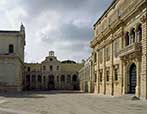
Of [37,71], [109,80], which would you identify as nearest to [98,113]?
[109,80]

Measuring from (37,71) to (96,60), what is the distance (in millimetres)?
56961

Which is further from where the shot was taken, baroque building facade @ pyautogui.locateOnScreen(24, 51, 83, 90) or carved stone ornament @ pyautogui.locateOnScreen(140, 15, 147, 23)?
baroque building facade @ pyautogui.locateOnScreen(24, 51, 83, 90)

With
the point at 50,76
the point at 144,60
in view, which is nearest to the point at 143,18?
the point at 144,60

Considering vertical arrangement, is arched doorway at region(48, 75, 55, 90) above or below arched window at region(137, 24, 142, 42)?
below

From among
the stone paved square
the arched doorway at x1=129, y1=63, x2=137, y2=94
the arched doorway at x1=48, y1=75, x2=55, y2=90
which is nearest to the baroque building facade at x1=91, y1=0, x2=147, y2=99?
the arched doorway at x1=129, y1=63, x2=137, y2=94

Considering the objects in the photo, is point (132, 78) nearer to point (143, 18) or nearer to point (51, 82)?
point (143, 18)

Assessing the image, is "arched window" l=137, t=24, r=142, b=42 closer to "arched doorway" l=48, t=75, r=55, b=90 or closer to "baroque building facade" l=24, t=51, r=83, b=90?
"baroque building facade" l=24, t=51, r=83, b=90

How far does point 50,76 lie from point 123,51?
263ft

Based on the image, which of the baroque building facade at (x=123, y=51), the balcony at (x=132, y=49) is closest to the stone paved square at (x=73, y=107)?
the baroque building facade at (x=123, y=51)

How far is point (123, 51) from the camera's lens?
40.1 metres

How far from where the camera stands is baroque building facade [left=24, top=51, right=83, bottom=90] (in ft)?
384

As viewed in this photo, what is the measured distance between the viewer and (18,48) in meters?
73.9

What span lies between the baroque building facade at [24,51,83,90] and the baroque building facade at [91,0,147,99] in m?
57.4

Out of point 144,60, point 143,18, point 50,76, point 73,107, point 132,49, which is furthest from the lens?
point 50,76
